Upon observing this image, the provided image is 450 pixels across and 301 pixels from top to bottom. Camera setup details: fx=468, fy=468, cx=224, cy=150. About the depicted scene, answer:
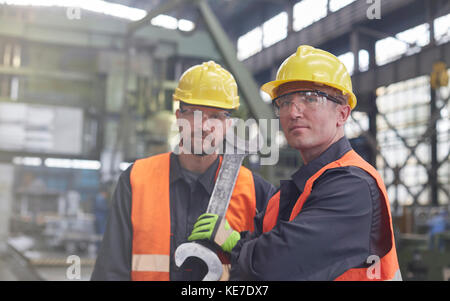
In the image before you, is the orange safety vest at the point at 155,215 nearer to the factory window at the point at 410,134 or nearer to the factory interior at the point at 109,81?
the factory interior at the point at 109,81

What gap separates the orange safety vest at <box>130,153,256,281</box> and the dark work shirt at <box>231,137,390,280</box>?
894 mm

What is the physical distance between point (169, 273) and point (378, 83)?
33.1ft

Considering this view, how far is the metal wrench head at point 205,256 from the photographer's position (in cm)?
207

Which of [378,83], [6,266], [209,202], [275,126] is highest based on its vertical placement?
[378,83]

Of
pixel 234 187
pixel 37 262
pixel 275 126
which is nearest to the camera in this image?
pixel 234 187

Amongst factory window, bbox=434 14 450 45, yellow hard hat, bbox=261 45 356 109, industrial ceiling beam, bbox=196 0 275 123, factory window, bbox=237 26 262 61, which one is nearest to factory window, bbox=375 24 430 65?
factory window, bbox=434 14 450 45

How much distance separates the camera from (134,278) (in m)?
2.39

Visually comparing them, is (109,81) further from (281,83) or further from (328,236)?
(328,236)

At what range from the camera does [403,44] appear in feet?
35.1

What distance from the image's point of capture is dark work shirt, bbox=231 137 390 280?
58.8 inches

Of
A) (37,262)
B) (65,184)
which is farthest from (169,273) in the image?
(65,184)

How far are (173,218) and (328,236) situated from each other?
1.16 meters

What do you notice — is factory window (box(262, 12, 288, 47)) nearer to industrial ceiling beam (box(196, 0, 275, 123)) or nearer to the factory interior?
the factory interior
